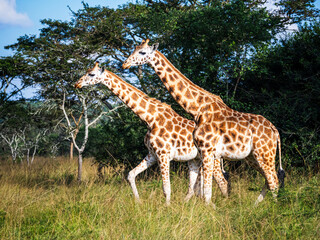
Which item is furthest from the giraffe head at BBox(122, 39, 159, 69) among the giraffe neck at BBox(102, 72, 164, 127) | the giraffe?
the giraffe neck at BBox(102, 72, 164, 127)

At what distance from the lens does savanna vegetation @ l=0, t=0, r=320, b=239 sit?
14.3ft

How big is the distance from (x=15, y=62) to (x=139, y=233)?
30.6ft

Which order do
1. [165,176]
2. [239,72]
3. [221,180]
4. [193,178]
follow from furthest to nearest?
[239,72] < [193,178] < [221,180] < [165,176]

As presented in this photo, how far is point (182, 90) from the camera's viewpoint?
5273 millimetres

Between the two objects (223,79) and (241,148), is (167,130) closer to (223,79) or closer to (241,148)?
(241,148)

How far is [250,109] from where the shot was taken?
8.50 metres

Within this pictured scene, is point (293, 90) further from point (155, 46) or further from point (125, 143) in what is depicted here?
point (155, 46)

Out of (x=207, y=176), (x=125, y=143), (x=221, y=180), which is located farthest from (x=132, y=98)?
(x=125, y=143)

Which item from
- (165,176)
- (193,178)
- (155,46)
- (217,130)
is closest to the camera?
(217,130)

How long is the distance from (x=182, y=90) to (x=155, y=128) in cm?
101

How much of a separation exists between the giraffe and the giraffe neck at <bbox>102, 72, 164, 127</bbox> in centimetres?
68

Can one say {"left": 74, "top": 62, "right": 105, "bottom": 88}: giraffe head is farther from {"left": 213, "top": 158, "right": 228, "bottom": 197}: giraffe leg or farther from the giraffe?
{"left": 213, "top": 158, "right": 228, "bottom": 197}: giraffe leg

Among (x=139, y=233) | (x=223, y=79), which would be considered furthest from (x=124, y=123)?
(x=139, y=233)

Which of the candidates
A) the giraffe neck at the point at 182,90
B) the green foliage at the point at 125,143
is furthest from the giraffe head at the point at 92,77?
the green foliage at the point at 125,143
